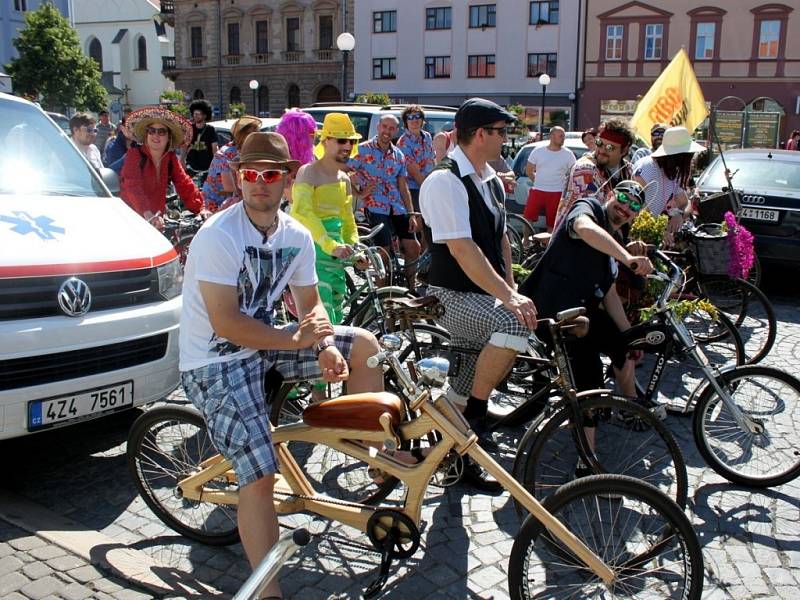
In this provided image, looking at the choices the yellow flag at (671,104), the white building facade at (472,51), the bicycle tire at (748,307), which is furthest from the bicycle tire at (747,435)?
the white building facade at (472,51)

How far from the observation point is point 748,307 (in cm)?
658

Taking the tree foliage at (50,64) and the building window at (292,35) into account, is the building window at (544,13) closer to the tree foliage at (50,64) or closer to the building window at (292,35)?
the building window at (292,35)

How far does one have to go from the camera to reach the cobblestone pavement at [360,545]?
3.30 metres

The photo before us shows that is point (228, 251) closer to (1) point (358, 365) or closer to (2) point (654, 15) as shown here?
(1) point (358, 365)

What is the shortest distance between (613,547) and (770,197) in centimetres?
709

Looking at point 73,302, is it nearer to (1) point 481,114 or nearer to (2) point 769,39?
(1) point 481,114

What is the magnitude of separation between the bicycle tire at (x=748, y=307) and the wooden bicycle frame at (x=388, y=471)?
4.26 metres

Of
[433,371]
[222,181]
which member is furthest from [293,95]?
[433,371]

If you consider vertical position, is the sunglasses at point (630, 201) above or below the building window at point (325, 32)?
below

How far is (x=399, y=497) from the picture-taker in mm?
3863

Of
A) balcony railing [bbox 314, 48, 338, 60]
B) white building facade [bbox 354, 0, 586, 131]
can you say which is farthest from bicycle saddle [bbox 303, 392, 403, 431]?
balcony railing [bbox 314, 48, 338, 60]

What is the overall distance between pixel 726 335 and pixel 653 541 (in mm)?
3191

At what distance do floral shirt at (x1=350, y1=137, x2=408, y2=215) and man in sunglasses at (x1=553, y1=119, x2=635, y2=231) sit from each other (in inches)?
101

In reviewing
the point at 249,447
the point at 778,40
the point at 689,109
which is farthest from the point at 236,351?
the point at 778,40
